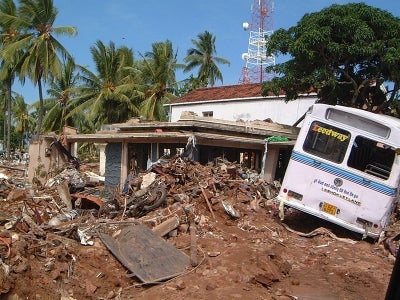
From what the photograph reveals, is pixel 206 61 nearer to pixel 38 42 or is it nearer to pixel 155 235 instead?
pixel 38 42

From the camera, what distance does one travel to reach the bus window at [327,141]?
31.9 feet

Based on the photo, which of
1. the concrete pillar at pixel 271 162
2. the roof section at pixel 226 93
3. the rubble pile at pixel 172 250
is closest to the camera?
the rubble pile at pixel 172 250

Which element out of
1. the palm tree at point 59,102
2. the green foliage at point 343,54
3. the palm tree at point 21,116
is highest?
the green foliage at point 343,54

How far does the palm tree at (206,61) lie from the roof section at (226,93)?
10.3 metres

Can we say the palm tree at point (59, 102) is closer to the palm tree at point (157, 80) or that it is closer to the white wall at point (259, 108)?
the palm tree at point (157, 80)

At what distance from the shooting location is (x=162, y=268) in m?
7.64

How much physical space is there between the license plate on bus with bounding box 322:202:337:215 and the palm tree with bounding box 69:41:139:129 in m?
20.8

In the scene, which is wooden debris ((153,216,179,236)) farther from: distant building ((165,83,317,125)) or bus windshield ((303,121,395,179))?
distant building ((165,83,317,125))

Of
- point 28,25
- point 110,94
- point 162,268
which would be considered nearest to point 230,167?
point 162,268

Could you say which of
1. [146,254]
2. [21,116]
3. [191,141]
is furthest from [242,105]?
[21,116]

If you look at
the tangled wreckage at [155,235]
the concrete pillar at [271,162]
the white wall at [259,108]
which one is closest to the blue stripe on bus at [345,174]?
the tangled wreckage at [155,235]

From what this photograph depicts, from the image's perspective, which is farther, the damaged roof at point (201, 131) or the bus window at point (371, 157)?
the damaged roof at point (201, 131)

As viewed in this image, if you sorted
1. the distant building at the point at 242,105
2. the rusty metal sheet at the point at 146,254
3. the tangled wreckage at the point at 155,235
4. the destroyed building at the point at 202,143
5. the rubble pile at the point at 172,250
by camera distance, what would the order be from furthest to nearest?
the distant building at the point at 242,105
the destroyed building at the point at 202,143
the rusty metal sheet at the point at 146,254
the tangled wreckage at the point at 155,235
the rubble pile at the point at 172,250

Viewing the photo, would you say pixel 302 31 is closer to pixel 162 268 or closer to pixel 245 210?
pixel 245 210
